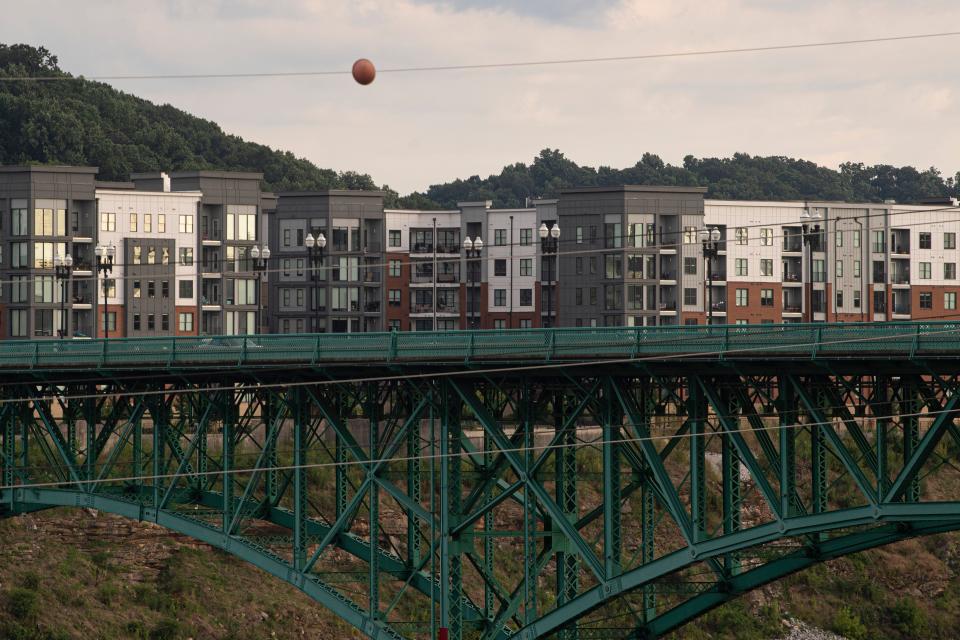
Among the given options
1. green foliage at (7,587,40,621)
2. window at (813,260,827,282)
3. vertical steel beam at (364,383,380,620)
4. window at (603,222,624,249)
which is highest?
window at (603,222,624,249)

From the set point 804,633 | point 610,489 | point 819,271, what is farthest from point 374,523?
point 819,271

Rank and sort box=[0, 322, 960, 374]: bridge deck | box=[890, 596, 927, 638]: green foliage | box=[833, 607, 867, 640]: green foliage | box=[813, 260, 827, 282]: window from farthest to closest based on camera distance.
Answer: box=[813, 260, 827, 282]: window < box=[890, 596, 927, 638]: green foliage < box=[833, 607, 867, 640]: green foliage < box=[0, 322, 960, 374]: bridge deck

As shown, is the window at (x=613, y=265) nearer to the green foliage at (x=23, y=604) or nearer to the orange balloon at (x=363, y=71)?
the green foliage at (x=23, y=604)

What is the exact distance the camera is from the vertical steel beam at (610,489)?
44.1m

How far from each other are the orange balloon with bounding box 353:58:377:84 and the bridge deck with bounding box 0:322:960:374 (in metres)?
9.18

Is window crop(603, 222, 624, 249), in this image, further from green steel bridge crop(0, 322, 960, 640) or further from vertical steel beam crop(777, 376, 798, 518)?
vertical steel beam crop(777, 376, 798, 518)

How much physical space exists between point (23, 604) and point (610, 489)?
3799cm

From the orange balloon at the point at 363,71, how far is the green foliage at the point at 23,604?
41296 mm

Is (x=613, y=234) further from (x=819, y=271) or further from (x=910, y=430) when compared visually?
(x=910, y=430)

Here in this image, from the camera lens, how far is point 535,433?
48531 millimetres

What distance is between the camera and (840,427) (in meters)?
92.3

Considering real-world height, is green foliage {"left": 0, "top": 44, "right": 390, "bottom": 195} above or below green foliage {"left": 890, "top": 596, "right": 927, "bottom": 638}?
above

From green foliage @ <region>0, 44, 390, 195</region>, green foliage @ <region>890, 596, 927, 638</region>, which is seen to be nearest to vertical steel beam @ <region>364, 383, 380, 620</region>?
green foliage @ <region>890, 596, 927, 638</region>

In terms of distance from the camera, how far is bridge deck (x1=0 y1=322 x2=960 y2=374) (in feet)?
130
